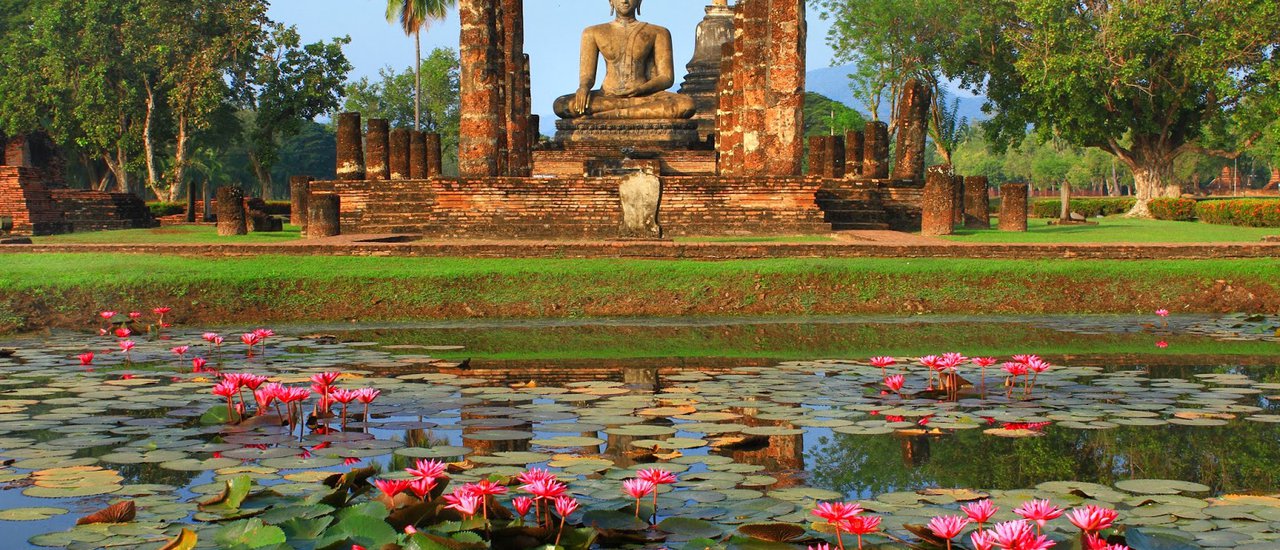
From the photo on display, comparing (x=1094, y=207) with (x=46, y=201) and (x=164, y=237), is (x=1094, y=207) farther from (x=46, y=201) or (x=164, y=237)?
(x=46, y=201)

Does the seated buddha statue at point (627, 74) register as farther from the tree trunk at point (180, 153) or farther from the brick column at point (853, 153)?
the tree trunk at point (180, 153)

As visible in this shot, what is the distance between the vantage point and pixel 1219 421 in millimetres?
6055

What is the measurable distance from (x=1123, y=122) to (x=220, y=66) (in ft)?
85.8

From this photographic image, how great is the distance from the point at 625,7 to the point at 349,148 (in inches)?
287

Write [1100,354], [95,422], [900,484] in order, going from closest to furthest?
[900,484] < [95,422] < [1100,354]

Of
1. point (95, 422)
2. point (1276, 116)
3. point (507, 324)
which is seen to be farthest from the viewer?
point (1276, 116)

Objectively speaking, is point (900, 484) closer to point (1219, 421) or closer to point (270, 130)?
point (1219, 421)

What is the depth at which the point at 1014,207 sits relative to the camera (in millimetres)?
21438

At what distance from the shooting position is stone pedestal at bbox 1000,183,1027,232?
2133cm

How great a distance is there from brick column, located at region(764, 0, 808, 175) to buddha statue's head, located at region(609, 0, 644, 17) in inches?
309

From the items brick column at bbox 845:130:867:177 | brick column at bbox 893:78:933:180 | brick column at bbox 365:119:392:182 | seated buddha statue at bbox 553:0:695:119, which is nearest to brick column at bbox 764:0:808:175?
brick column at bbox 893:78:933:180

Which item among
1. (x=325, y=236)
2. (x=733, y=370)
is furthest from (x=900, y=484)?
(x=325, y=236)

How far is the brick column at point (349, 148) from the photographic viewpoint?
23.2 m

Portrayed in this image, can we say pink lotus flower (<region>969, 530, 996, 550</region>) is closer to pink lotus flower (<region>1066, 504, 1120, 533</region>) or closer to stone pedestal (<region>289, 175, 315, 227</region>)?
pink lotus flower (<region>1066, 504, 1120, 533</region>)
